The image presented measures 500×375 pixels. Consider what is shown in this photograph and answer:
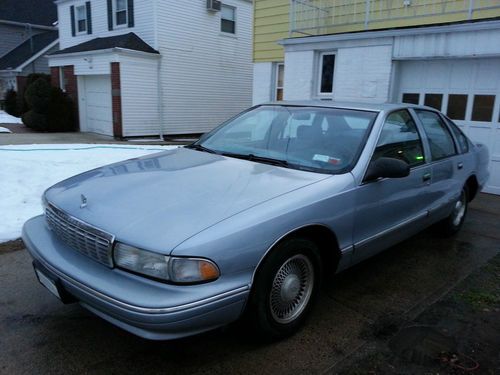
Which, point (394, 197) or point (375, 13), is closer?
point (394, 197)

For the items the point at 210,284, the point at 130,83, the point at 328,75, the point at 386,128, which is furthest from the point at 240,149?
the point at 130,83

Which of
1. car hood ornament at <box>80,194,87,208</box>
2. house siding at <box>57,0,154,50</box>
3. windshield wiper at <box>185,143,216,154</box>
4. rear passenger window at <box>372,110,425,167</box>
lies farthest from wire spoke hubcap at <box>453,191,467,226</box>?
house siding at <box>57,0,154,50</box>

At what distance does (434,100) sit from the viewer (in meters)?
7.74

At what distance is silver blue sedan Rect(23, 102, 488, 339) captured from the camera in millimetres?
2273

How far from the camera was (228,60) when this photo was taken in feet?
59.0

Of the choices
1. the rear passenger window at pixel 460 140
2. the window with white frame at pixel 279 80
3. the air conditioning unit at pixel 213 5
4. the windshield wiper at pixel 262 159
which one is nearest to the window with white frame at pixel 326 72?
the window with white frame at pixel 279 80

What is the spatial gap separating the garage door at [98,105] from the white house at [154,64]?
4 cm

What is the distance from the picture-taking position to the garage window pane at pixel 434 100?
766cm

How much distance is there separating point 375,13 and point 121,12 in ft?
35.9

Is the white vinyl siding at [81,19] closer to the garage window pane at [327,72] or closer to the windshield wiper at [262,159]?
the garage window pane at [327,72]

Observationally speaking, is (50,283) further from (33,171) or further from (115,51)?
(115,51)

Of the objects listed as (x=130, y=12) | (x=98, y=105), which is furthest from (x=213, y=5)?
(x=98, y=105)

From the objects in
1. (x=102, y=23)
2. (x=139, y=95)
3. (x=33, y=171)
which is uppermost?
(x=102, y=23)

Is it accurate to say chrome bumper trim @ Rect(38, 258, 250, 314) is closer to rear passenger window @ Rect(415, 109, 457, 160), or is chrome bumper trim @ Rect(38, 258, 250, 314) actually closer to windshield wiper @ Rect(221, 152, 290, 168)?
windshield wiper @ Rect(221, 152, 290, 168)
